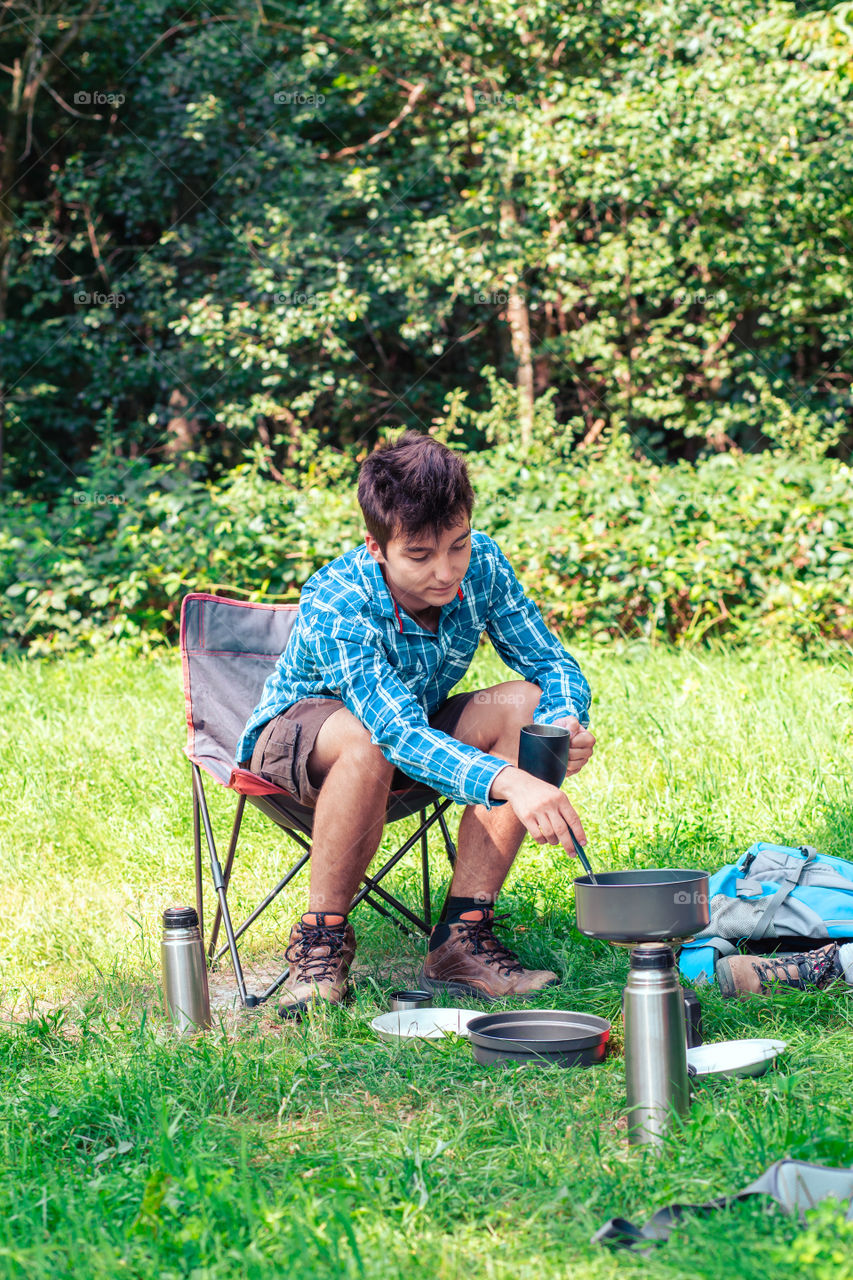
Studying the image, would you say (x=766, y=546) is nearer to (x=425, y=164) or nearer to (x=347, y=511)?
(x=347, y=511)

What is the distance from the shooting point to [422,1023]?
89.7 inches

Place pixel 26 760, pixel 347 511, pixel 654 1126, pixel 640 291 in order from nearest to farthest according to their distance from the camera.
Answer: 1. pixel 654 1126
2. pixel 26 760
3. pixel 347 511
4. pixel 640 291

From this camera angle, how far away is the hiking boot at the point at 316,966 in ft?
7.97

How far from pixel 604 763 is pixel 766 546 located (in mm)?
2014

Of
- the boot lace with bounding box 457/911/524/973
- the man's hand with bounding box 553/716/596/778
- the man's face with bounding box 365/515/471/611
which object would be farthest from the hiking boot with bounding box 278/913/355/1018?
the man's face with bounding box 365/515/471/611

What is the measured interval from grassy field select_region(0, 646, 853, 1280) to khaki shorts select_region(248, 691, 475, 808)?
448mm

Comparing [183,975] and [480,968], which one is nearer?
[183,975]

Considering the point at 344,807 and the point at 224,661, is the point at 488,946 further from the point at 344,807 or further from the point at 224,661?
the point at 224,661

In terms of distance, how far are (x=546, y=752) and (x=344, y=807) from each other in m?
0.49

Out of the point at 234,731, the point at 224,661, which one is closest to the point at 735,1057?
the point at 234,731

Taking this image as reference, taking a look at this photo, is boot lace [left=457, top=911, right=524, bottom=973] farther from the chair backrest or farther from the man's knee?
the chair backrest

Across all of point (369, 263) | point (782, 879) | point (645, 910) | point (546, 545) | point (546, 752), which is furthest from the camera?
point (369, 263)

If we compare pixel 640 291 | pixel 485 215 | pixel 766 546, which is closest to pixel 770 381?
pixel 640 291

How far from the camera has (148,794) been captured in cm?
393
